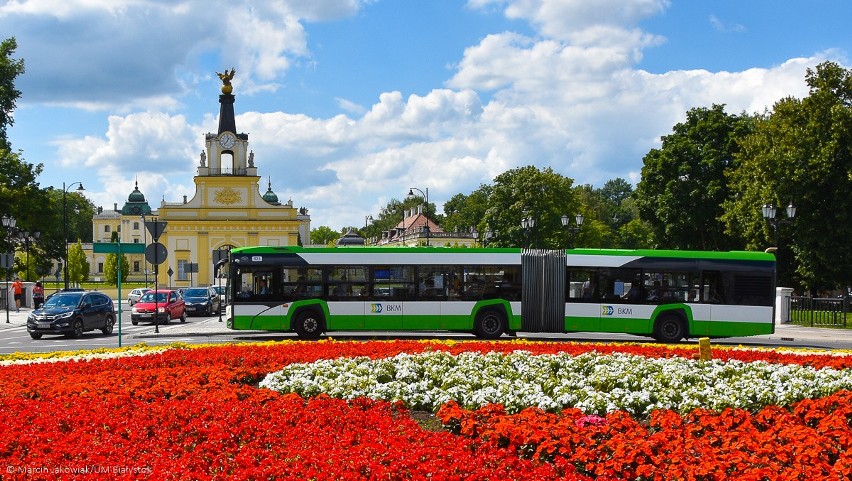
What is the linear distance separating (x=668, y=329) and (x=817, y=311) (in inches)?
562

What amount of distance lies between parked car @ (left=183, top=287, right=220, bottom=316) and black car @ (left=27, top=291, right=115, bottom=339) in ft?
46.8

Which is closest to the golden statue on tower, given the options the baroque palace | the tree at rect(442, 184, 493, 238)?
the baroque palace

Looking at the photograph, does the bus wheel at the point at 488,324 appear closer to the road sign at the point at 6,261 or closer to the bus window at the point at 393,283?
the bus window at the point at 393,283

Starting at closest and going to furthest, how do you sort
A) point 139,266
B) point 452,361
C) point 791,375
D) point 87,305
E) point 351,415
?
point 351,415
point 791,375
point 452,361
point 87,305
point 139,266

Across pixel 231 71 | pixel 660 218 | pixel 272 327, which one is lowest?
pixel 272 327

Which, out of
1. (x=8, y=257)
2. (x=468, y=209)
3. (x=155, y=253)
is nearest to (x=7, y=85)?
(x=8, y=257)

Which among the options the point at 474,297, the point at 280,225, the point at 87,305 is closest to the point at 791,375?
the point at 474,297

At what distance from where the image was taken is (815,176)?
3906 cm

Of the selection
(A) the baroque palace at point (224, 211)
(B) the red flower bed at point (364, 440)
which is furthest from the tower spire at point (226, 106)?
(B) the red flower bed at point (364, 440)

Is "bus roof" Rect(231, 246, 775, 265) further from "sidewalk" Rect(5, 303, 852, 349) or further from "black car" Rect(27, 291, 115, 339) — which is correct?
"black car" Rect(27, 291, 115, 339)

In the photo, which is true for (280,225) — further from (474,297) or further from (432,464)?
(432,464)

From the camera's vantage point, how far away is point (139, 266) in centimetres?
13525

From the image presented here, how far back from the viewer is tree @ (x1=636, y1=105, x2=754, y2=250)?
2175 inches

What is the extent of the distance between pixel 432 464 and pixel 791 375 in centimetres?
783
